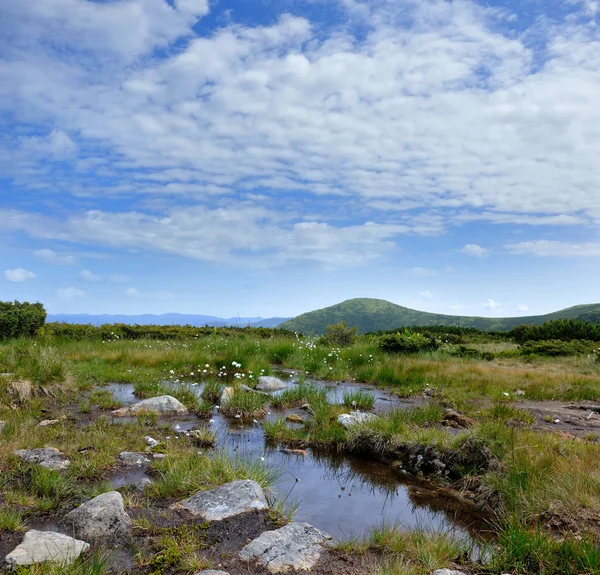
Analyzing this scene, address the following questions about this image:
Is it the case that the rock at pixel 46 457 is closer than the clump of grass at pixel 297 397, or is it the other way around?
the rock at pixel 46 457

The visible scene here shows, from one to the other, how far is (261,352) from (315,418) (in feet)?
27.6

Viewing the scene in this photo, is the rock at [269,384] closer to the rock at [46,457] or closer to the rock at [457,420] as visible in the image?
the rock at [457,420]

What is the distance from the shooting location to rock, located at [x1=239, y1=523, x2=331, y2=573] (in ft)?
14.2

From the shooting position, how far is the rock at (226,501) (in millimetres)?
5223

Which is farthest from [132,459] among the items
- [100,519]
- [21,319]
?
[21,319]

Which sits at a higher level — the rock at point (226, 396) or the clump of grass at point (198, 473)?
the rock at point (226, 396)

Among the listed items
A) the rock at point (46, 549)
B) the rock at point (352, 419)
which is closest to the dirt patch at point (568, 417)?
the rock at point (352, 419)

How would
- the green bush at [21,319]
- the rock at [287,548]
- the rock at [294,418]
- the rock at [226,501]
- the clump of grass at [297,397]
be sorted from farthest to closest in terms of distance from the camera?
the green bush at [21,319] → the clump of grass at [297,397] → the rock at [294,418] → the rock at [226,501] → the rock at [287,548]

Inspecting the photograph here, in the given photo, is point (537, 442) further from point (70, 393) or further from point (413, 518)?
point (70, 393)

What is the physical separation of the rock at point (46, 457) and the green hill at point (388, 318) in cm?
14070

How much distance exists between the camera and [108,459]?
21.4ft

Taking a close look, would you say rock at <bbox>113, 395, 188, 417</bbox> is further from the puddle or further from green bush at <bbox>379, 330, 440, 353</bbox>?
green bush at <bbox>379, 330, 440, 353</bbox>

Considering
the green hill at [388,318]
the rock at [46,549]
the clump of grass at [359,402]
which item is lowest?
the rock at [46,549]

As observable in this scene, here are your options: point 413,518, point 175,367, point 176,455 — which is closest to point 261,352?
point 175,367
